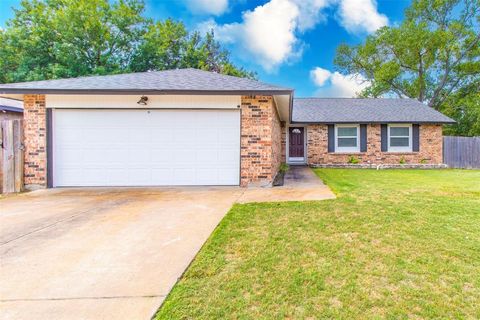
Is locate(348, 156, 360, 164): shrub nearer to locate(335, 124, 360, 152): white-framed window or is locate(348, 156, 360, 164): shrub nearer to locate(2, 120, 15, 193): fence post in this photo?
locate(335, 124, 360, 152): white-framed window

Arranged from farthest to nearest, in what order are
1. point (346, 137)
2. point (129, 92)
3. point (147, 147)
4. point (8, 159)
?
point (346, 137) → point (147, 147) → point (129, 92) → point (8, 159)

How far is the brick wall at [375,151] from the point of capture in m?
14.8

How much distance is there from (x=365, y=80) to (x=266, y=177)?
24.7 m

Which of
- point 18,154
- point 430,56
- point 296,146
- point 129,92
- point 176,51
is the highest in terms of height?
point 176,51

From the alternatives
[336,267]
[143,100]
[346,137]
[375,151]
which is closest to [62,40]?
[143,100]

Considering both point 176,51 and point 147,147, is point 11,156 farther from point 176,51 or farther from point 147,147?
point 176,51

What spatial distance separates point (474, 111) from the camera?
71.2 ft

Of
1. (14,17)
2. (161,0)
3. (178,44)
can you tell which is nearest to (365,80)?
(178,44)

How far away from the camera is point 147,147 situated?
7.93 meters

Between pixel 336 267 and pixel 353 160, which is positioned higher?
pixel 353 160

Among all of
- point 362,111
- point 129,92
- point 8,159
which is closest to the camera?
point 8,159

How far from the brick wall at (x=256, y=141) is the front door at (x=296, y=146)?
8340 mm

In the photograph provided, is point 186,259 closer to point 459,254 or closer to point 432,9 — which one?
point 459,254

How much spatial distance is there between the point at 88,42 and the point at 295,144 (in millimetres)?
17657
